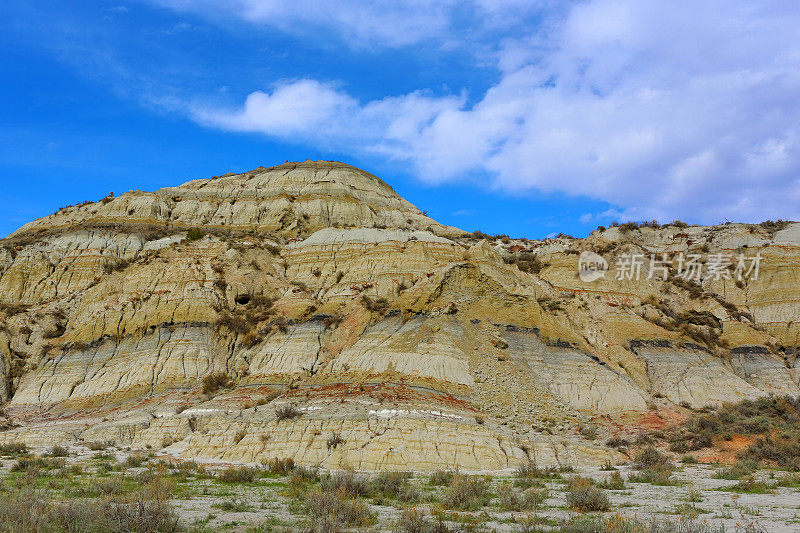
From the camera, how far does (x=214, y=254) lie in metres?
51.7

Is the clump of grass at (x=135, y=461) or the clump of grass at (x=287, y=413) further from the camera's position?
the clump of grass at (x=287, y=413)

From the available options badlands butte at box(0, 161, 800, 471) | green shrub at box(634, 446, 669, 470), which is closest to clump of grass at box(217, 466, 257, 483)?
badlands butte at box(0, 161, 800, 471)

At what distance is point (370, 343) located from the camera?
36.0 metres

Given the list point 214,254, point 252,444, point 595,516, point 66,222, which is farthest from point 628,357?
point 66,222

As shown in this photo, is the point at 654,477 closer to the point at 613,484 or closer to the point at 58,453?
the point at 613,484

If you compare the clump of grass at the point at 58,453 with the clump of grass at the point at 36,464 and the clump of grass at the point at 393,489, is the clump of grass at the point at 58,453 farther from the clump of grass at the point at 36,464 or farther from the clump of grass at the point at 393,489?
the clump of grass at the point at 393,489

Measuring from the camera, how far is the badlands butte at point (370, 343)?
29.4 meters

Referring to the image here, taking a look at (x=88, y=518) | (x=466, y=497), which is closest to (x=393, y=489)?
(x=466, y=497)

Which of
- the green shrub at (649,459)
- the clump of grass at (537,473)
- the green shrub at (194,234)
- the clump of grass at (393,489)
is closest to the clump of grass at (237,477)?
the clump of grass at (393,489)

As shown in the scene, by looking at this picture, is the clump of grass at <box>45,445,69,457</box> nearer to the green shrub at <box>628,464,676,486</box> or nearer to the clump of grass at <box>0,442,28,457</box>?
the clump of grass at <box>0,442,28,457</box>

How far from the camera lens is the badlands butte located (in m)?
29.4

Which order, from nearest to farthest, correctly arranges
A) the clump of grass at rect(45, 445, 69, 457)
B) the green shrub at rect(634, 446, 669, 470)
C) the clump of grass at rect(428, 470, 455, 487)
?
the clump of grass at rect(428, 470, 455, 487)
the green shrub at rect(634, 446, 669, 470)
the clump of grass at rect(45, 445, 69, 457)

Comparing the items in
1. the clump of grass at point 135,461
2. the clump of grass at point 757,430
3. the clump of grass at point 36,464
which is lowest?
the clump of grass at point 36,464

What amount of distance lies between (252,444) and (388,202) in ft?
180
